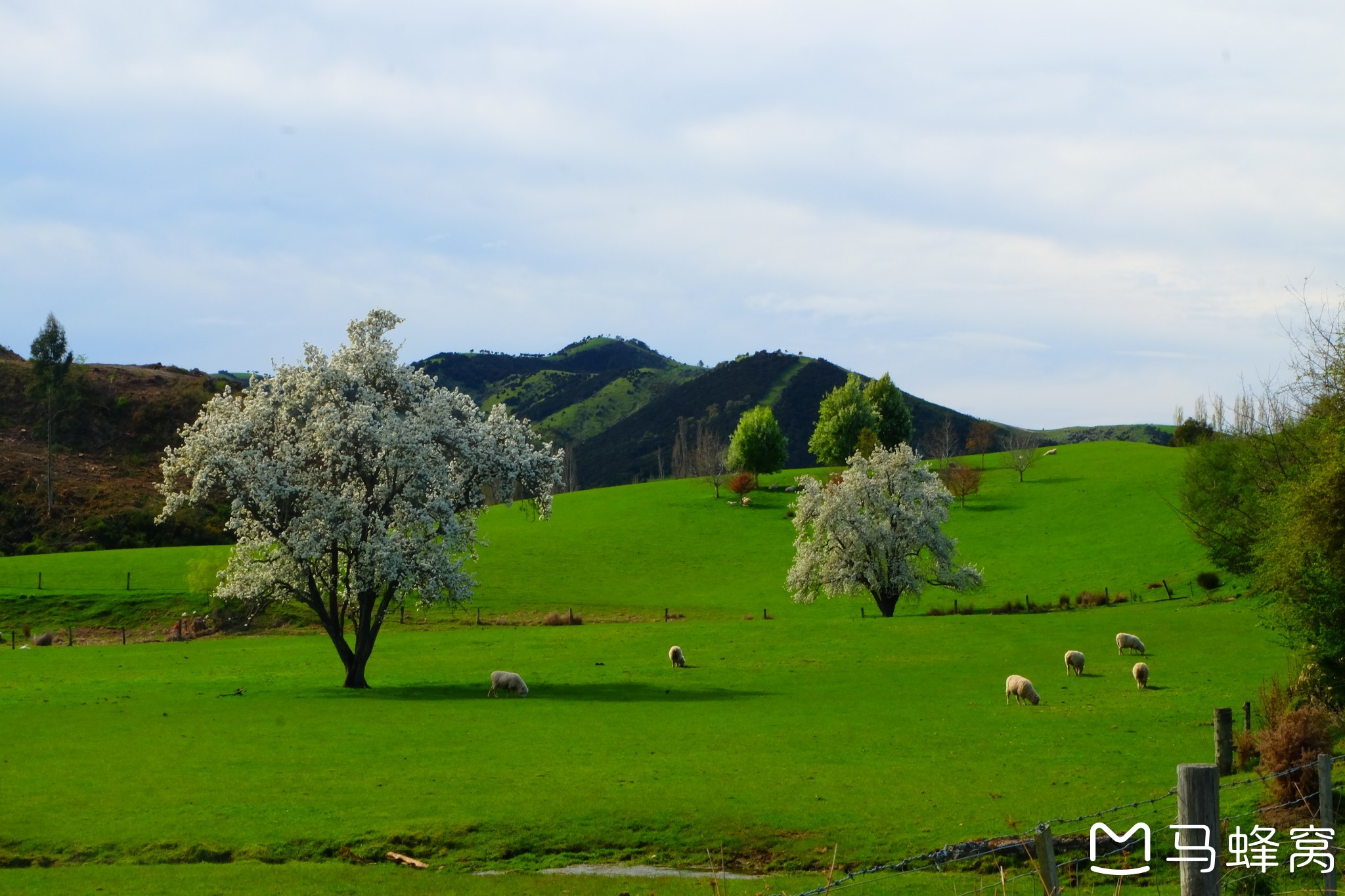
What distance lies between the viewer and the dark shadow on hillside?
38688 mm

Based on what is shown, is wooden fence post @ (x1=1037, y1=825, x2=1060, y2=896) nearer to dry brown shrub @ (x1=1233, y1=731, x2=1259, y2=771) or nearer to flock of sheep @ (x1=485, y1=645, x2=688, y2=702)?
dry brown shrub @ (x1=1233, y1=731, x2=1259, y2=771)

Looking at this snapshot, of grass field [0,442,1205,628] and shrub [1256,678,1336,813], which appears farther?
grass field [0,442,1205,628]

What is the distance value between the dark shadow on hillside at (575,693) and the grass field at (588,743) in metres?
0.26

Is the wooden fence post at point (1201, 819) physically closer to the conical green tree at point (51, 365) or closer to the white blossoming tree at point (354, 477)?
the white blossoming tree at point (354, 477)

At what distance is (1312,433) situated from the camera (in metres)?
29.9

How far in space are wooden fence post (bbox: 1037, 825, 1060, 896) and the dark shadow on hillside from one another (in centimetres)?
2949

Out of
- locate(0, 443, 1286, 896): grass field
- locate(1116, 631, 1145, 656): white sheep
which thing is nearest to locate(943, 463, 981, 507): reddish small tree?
locate(0, 443, 1286, 896): grass field

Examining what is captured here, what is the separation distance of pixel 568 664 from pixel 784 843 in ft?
104

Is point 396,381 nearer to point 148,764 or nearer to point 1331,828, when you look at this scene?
point 148,764

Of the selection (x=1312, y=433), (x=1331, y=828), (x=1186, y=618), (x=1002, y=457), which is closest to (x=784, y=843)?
(x=1331, y=828)

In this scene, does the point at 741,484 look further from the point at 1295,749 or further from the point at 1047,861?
the point at 1047,861

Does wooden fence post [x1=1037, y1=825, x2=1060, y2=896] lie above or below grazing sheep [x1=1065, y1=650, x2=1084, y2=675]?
above

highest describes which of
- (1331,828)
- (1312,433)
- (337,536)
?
(1312,433)

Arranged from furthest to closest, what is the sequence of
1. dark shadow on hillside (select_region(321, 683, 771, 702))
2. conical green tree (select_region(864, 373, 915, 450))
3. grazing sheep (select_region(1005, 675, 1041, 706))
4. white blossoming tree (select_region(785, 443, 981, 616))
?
conical green tree (select_region(864, 373, 915, 450))
white blossoming tree (select_region(785, 443, 981, 616))
dark shadow on hillside (select_region(321, 683, 771, 702))
grazing sheep (select_region(1005, 675, 1041, 706))
